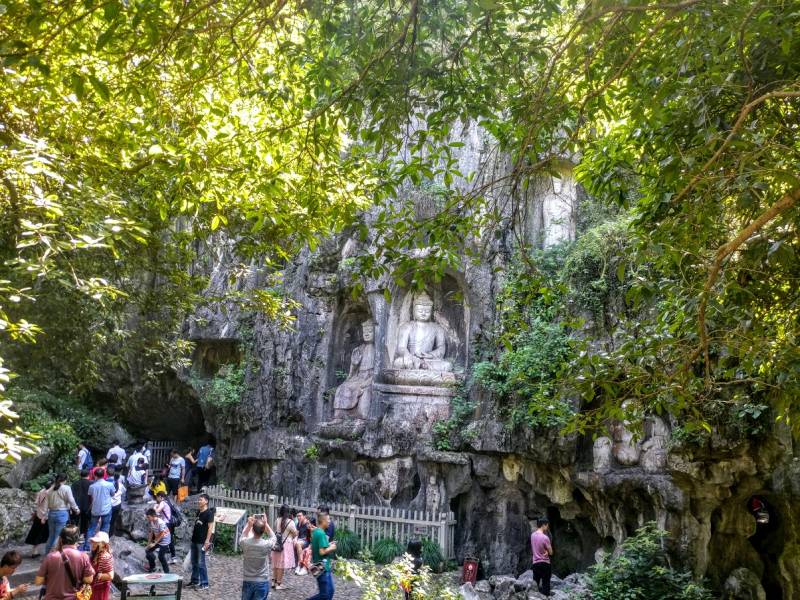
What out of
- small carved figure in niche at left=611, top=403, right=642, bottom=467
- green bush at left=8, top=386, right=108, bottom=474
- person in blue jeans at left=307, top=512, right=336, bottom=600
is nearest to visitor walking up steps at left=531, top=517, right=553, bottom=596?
small carved figure in niche at left=611, top=403, right=642, bottom=467

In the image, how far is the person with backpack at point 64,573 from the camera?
225 inches

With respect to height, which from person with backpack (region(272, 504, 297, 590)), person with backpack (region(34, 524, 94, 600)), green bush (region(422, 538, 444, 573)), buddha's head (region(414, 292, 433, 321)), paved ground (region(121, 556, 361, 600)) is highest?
buddha's head (region(414, 292, 433, 321))

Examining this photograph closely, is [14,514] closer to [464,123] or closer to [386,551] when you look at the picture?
[386,551]

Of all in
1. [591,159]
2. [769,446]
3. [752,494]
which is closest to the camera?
[591,159]

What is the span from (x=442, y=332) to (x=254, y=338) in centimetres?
406

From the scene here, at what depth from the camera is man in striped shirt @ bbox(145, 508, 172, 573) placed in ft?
29.5

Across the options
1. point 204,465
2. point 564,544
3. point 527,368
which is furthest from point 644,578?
point 204,465

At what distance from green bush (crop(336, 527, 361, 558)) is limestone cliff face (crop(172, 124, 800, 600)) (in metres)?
1.00

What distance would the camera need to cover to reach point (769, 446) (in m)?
8.77

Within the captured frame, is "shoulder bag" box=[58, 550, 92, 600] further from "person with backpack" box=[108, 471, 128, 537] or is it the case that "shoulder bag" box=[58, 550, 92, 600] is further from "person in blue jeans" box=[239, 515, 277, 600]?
"person with backpack" box=[108, 471, 128, 537]

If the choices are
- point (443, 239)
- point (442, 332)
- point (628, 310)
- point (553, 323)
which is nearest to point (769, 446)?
point (628, 310)

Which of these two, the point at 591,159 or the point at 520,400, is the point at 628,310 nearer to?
the point at 520,400

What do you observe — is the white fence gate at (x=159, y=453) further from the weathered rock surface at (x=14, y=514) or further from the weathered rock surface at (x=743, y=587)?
the weathered rock surface at (x=743, y=587)

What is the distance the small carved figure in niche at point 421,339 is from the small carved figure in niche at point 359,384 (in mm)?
628
